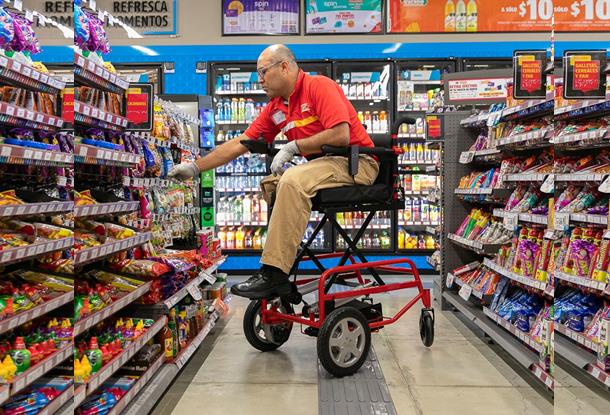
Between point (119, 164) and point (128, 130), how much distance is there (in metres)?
0.23

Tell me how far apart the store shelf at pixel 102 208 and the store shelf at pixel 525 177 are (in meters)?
2.13

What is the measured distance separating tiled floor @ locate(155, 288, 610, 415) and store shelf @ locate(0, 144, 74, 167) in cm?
173

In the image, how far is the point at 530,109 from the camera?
10.3 ft

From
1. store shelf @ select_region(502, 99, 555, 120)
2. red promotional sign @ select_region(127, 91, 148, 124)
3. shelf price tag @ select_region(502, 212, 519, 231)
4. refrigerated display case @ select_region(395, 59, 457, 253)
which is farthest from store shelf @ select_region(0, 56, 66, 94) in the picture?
refrigerated display case @ select_region(395, 59, 457, 253)

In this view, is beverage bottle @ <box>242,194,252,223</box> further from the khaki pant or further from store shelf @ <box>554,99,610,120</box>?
store shelf @ <box>554,99,610,120</box>

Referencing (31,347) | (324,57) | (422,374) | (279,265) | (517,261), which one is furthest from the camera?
(324,57)

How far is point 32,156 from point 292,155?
76.9 inches

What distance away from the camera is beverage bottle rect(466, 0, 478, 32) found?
6617 millimetres

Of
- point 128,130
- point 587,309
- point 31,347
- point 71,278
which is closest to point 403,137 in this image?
point 587,309

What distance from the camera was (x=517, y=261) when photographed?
10.9ft

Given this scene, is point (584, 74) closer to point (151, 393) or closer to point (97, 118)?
point (97, 118)

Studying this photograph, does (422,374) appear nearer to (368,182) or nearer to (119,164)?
(368,182)

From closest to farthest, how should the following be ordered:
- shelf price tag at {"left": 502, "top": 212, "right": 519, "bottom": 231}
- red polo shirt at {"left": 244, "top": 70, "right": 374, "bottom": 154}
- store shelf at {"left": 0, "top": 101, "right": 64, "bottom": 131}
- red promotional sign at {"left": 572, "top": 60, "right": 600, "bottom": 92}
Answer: store shelf at {"left": 0, "top": 101, "right": 64, "bottom": 131} → red promotional sign at {"left": 572, "top": 60, "right": 600, "bottom": 92} → red polo shirt at {"left": 244, "top": 70, "right": 374, "bottom": 154} → shelf price tag at {"left": 502, "top": 212, "right": 519, "bottom": 231}

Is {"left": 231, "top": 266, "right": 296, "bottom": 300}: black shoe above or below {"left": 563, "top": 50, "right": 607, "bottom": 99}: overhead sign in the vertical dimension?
below
